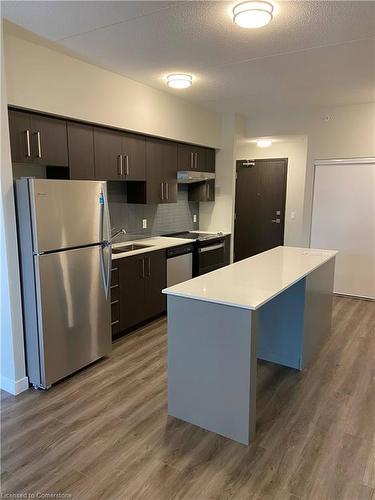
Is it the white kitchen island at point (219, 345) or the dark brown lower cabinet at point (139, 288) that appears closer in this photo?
the white kitchen island at point (219, 345)

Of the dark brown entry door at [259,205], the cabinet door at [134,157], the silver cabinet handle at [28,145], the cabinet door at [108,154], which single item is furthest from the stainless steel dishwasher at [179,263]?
the dark brown entry door at [259,205]


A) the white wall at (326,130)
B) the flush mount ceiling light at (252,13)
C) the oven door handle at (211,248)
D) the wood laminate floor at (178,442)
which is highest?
the flush mount ceiling light at (252,13)

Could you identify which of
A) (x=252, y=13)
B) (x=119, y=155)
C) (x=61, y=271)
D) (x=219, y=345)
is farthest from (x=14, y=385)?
(x=252, y=13)

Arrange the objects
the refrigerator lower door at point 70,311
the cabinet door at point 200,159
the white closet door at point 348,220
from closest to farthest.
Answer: the refrigerator lower door at point 70,311 < the white closet door at point 348,220 < the cabinet door at point 200,159

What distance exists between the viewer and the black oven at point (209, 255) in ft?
15.8

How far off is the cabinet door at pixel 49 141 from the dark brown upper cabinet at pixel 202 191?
8.73 feet

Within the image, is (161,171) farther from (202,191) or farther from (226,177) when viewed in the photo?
(226,177)

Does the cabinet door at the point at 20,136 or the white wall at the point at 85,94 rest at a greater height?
the white wall at the point at 85,94

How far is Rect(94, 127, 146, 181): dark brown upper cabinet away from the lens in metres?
3.57

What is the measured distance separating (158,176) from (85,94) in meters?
1.39

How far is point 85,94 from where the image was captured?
3299 mm

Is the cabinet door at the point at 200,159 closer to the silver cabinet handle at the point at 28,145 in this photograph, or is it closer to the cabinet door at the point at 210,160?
the cabinet door at the point at 210,160

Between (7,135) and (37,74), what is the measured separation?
2.15 feet

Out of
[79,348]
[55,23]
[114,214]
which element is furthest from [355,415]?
[55,23]
